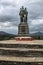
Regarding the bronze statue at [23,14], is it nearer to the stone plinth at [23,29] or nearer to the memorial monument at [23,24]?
the memorial monument at [23,24]

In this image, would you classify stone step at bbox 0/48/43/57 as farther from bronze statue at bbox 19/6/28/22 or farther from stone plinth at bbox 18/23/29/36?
bronze statue at bbox 19/6/28/22

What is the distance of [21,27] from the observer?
19109 millimetres

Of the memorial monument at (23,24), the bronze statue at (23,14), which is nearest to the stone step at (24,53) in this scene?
the memorial monument at (23,24)

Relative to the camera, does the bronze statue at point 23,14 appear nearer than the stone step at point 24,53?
No

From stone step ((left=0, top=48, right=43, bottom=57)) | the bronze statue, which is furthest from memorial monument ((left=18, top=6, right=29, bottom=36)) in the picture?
stone step ((left=0, top=48, right=43, bottom=57))

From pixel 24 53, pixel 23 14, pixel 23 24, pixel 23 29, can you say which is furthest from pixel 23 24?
pixel 24 53

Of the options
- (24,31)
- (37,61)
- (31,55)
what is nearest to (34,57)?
(31,55)

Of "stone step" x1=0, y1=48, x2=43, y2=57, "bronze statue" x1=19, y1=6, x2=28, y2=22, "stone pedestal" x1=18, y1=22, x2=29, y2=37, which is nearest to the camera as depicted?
"stone step" x1=0, y1=48, x2=43, y2=57

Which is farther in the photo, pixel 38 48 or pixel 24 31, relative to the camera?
pixel 24 31

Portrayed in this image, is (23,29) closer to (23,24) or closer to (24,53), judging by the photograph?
(23,24)

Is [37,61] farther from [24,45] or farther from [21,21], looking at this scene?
[21,21]

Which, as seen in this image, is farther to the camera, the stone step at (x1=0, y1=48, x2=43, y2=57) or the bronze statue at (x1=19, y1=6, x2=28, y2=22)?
the bronze statue at (x1=19, y1=6, x2=28, y2=22)

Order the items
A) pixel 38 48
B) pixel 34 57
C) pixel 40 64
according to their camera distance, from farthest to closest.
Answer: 1. pixel 38 48
2. pixel 34 57
3. pixel 40 64

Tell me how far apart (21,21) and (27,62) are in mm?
11692
